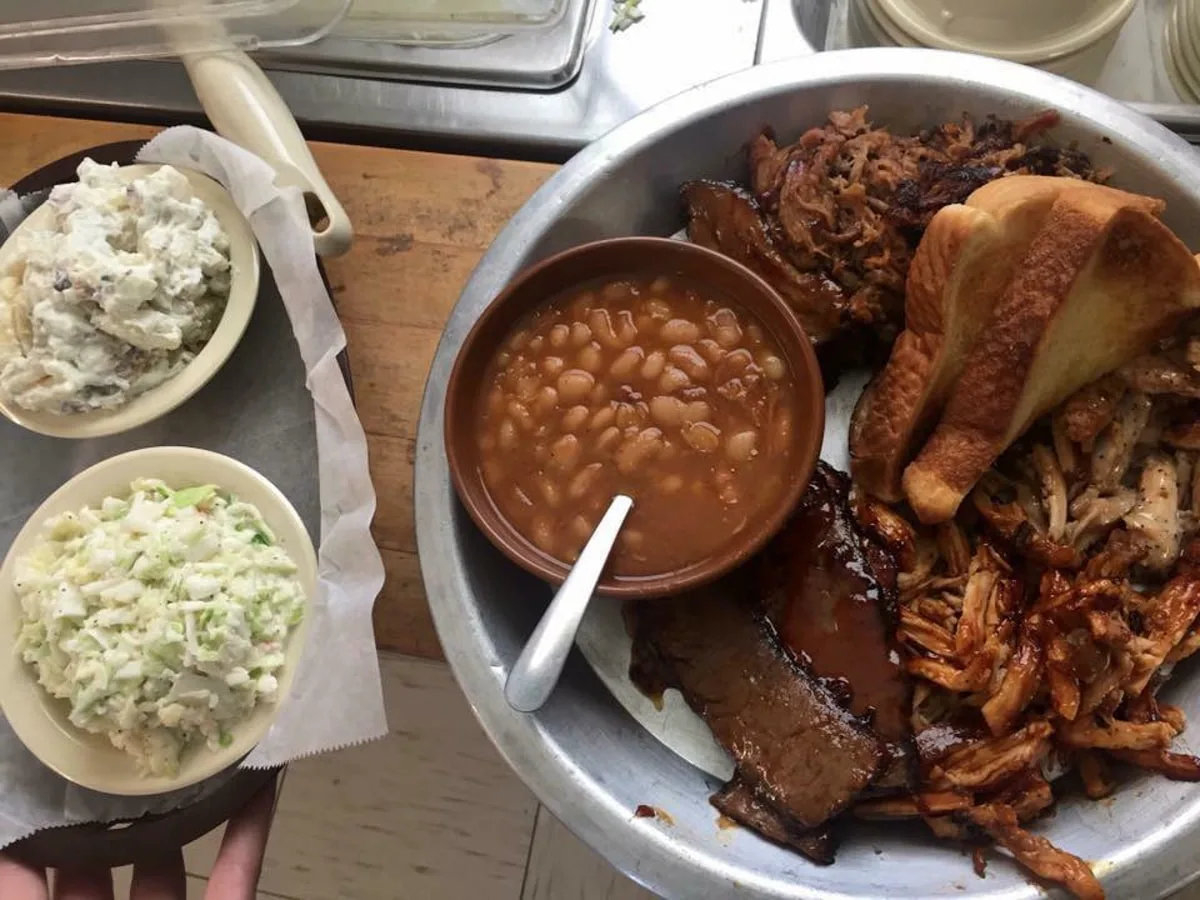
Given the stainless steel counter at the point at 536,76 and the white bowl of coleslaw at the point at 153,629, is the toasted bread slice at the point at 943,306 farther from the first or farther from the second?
the white bowl of coleslaw at the point at 153,629

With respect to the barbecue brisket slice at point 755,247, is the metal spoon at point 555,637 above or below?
below

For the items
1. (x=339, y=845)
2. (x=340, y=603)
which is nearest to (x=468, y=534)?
(x=340, y=603)

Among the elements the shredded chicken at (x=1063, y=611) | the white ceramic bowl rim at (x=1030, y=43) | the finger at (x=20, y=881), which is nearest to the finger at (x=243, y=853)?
the finger at (x=20, y=881)

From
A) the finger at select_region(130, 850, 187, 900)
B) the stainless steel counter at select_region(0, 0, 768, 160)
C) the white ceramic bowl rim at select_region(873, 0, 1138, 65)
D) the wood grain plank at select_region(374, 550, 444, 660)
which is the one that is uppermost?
the white ceramic bowl rim at select_region(873, 0, 1138, 65)

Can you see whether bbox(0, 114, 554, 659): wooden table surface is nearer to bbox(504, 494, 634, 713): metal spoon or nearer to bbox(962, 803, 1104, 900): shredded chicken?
bbox(504, 494, 634, 713): metal spoon

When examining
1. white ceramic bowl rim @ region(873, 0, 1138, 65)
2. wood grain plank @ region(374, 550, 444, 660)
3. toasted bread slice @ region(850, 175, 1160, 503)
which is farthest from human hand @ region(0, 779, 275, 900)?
white ceramic bowl rim @ region(873, 0, 1138, 65)

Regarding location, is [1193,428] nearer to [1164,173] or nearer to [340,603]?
[1164,173]

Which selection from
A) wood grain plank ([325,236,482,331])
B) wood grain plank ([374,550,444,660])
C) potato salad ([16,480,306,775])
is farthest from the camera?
wood grain plank ([325,236,482,331])
